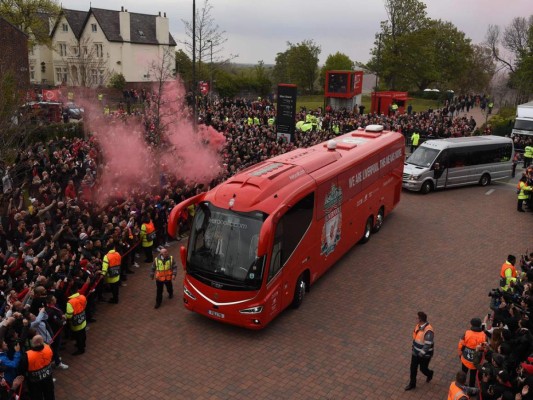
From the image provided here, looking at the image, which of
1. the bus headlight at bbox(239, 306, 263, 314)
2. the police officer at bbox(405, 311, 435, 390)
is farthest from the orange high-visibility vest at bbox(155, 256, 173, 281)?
the police officer at bbox(405, 311, 435, 390)

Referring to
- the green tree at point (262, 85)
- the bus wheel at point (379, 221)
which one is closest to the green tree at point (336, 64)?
the green tree at point (262, 85)

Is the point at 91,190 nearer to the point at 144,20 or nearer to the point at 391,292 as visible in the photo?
the point at 391,292

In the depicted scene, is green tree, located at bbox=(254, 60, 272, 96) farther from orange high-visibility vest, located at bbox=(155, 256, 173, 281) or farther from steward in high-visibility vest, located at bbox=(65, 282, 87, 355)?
steward in high-visibility vest, located at bbox=(65, 282, 87, 355)

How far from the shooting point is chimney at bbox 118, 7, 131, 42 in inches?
2282

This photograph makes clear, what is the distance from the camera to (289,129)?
25766mm

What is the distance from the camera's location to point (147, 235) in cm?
1446

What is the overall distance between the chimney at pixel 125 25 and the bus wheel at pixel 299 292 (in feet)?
176

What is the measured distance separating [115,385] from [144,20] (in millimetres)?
59377

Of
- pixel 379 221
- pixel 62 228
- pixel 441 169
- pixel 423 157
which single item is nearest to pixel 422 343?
pixel 379 221

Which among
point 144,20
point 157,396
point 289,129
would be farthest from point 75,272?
point 144,20

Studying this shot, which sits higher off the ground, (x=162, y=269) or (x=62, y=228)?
(x=62, y=228)

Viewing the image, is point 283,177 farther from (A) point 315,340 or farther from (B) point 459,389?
(B) point 459,389

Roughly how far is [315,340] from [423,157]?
49.8ft

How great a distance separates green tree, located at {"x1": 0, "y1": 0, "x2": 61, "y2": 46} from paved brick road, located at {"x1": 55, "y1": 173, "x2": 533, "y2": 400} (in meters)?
48.5
